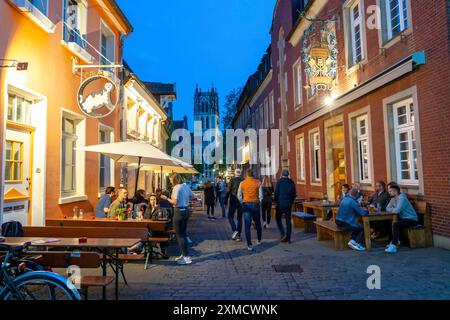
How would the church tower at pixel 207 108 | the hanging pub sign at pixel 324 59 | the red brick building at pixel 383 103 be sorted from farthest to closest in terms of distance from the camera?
the church tower at pixel 207 108 → the hanging pub sign at pixel 324 59 → the red brick building at pixel 383 103

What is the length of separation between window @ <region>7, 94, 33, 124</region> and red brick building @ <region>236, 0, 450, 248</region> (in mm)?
8510

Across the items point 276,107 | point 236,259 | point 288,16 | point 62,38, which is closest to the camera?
point 236,259

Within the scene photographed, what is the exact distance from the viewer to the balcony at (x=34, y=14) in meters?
6.54

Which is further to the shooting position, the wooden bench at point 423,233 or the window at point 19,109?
the wooden bench at point 423,233

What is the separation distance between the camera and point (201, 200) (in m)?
19.5

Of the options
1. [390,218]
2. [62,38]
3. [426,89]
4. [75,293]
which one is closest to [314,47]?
[426,89]

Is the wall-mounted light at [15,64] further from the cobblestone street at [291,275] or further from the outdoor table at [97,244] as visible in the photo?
the cobblestone street at [291,275]

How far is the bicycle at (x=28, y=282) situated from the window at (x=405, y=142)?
25.2 ft

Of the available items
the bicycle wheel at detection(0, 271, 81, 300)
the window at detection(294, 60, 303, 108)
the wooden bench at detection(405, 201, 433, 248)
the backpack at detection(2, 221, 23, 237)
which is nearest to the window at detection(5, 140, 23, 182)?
the backpack at detection(2, 221, 23, 237)

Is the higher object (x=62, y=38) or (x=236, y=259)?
(x=62, y=38)

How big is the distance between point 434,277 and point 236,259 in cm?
339

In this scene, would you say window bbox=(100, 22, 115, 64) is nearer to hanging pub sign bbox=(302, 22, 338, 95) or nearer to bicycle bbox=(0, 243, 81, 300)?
hanging pub sign bbox=(302, 22, 338, 95)

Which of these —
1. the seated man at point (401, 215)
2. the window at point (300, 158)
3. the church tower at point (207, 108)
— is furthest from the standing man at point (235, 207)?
the church tower at point (207, 108)
